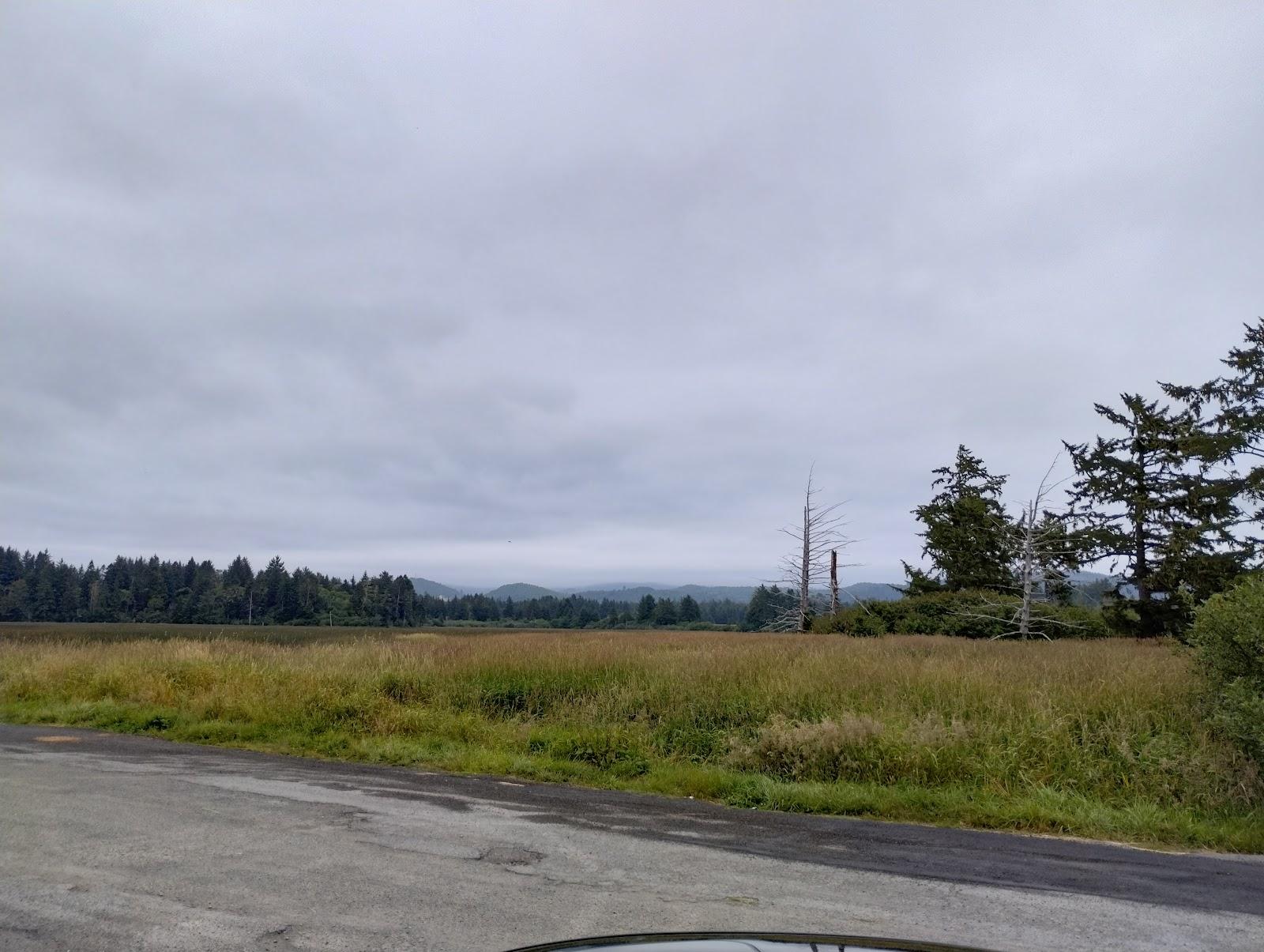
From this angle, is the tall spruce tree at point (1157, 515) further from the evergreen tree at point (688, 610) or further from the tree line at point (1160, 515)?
the evergreen tree at point (688, 610)

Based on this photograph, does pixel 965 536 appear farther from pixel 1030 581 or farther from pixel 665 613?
pixel 665 613

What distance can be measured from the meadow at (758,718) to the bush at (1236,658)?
0.36 meters

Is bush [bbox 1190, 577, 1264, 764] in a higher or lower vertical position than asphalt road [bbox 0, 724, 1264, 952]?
higher

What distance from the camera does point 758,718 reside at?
11.1 metres

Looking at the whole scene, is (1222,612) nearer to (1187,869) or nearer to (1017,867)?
(1187,869)

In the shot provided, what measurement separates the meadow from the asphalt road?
1.00 m

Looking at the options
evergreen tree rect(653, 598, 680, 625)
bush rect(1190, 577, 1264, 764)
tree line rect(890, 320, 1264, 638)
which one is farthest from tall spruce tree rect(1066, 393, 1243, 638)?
evergreen tree rect(653, 598, 680, 625)

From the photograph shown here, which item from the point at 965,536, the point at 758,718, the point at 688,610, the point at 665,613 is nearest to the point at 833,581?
the point at 965,536

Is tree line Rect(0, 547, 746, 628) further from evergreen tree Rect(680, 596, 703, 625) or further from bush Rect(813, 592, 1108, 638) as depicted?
bush Rect(813, 592, 1108, 638)

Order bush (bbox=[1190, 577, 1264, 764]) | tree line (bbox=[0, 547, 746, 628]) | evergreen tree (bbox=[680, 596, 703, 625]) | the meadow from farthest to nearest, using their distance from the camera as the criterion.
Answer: evergreen tree (bbox=[680, 596, 703, 625]) → tree line (bbox=[0, 547, 746, 628]) → the meadow → bush (bbox=[1190, 577, 1264, 764])

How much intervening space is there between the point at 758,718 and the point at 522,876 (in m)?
6.50

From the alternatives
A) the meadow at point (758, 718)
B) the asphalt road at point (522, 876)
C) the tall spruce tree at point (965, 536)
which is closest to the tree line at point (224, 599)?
the tall spruce tree at point (965, 536)

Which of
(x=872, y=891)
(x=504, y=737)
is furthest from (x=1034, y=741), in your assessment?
(x=504, y=737)

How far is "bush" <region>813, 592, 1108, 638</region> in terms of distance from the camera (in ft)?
83.3
